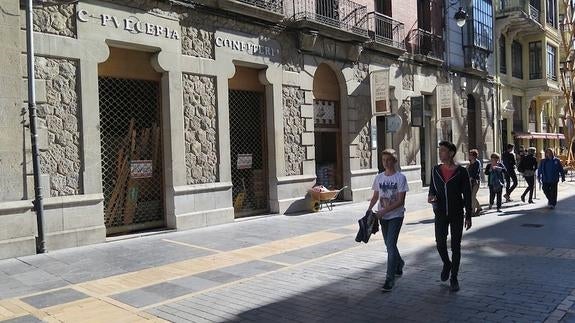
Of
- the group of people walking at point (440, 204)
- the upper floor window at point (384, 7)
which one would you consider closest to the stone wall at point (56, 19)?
the group of people walking at point (440, 204)

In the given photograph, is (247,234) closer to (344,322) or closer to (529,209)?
(344,322)

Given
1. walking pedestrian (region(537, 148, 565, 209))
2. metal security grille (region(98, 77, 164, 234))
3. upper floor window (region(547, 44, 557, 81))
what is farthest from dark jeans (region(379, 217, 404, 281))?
upper floor window (region(547, 44, 557, 81))

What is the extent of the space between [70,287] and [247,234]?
4501mm

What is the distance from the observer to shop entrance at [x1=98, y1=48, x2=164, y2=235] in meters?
10.5

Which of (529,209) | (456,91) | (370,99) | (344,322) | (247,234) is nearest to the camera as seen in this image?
(344,322)

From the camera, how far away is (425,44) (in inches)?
834

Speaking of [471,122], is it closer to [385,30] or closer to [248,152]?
[385,30]

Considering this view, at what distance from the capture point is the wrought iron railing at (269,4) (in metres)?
13.1

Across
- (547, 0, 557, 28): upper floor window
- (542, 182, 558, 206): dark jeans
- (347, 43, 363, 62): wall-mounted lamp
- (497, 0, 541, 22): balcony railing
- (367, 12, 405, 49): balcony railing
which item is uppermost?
(547, 0, 557, 28): upper floor window

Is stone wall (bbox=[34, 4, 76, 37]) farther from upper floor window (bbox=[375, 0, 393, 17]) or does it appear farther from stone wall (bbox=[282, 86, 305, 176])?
upper floor window (bbox=[375, 0, 393, 17])

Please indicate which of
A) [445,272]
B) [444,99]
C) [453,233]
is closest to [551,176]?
[444,99]

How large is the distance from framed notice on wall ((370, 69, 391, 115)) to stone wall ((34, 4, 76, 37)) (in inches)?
398

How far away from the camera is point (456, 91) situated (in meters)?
23.1

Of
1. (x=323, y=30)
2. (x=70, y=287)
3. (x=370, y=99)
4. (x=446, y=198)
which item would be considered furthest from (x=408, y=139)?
(x=70, y=287)
